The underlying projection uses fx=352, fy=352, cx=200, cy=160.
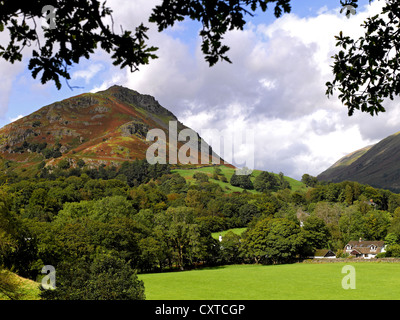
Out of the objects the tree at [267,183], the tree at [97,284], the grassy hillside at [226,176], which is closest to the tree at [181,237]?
the tree at [97,284]

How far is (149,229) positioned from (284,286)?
3350 centimetres

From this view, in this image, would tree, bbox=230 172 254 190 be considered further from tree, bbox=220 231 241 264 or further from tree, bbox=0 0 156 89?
tree, bbox=0 0 156 89

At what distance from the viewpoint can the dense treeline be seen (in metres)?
24.1

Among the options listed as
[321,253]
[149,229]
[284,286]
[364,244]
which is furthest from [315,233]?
[284,286]

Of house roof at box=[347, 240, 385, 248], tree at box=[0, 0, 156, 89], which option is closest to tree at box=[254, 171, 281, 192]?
house roof at box=[347, 240, 385, 248]

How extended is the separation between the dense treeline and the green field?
859 cm

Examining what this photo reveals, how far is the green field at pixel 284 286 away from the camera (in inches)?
1460

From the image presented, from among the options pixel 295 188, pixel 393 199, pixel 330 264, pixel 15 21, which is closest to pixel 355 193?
pixel 393 199

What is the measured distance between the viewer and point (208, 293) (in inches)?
1561

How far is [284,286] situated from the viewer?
4472 centimetres

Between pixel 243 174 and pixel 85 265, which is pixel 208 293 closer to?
pixel 85 265

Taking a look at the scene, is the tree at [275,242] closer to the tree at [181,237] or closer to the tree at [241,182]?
the tree at [181,237]

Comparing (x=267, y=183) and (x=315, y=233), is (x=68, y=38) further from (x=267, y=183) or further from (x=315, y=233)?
(x=267, y=183)

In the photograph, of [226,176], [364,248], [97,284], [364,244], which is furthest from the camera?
[226,176]
